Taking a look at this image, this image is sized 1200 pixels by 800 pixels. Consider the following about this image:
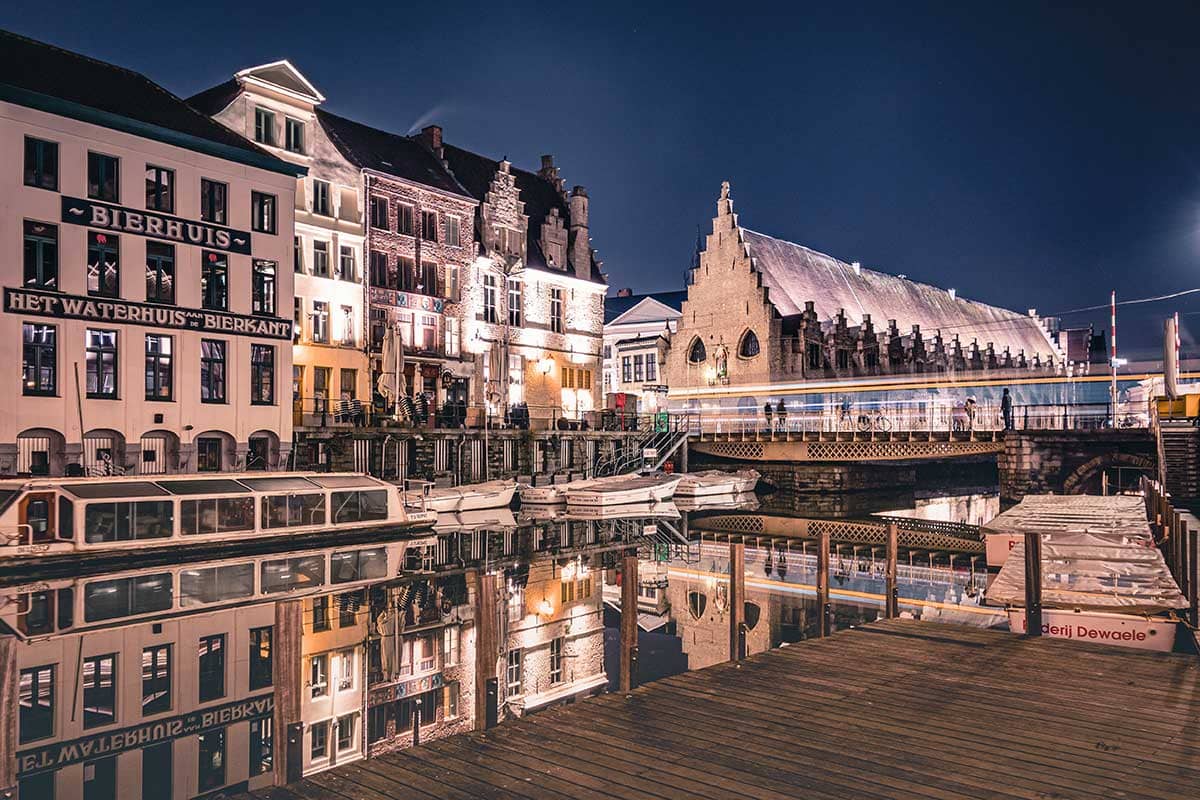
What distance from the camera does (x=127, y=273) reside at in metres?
31.3

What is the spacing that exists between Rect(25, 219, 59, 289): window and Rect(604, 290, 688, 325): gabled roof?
47045 mm

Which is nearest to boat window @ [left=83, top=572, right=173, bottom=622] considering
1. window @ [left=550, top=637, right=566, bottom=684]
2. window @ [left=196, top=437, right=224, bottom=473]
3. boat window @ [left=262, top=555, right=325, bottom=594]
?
boat window @ [left=262, top=555, right=325, bottom=594]

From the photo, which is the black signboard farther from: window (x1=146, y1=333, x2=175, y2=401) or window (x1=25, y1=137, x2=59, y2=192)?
window (x1=25, y1=137, x2=59, y2=192)

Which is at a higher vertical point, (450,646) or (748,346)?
(748,346)

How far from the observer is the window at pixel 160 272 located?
105 feet

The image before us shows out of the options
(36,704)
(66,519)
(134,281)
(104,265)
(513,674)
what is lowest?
(513,674)

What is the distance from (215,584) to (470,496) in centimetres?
1648

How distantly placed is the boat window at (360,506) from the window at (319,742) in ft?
59.6

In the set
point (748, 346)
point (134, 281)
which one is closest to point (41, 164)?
point (134, 281)

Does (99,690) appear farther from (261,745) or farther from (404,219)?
(404,219)

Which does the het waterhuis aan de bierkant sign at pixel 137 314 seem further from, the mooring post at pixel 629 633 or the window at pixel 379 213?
the mooring post at pixel 629 633

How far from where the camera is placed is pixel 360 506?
95.5 ft

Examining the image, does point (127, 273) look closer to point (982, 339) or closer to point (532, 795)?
point (532, 795)

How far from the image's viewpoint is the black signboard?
32.0 ft
